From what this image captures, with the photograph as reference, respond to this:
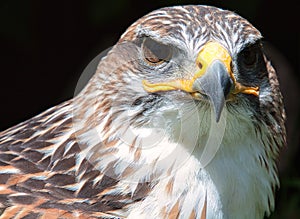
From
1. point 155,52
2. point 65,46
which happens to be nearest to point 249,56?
point 155,52

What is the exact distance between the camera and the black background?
22.5 feet

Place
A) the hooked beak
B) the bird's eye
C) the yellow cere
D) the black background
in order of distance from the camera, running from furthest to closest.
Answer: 1. the black background
2. the bird's eye
3. the yellow cere
4. the hooked beak

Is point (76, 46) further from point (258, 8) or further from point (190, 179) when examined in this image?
point (190, 179)

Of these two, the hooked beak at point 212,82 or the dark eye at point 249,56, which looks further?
the dark eye at point 249,56

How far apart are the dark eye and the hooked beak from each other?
129 mm

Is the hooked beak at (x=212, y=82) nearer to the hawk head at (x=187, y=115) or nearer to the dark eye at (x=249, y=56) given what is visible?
the hawk head at (x=187, y=115)

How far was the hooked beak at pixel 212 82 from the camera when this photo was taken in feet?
11.8

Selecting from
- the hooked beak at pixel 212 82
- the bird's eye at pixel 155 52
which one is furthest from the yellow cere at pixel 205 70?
the bird's eye at pixel 155 52

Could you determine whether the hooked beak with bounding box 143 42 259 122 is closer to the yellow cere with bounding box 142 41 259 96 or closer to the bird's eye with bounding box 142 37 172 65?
the yellow cere with bounding box 142 41 259 96

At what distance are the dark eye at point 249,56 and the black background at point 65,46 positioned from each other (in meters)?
2.63

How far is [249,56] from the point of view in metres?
4.00

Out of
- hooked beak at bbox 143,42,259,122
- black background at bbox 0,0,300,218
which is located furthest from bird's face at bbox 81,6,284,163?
black background at bbox 0,0,300,218

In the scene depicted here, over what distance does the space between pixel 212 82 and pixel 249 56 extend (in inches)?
17.4

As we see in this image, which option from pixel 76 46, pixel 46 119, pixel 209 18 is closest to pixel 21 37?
pixel 76 46
